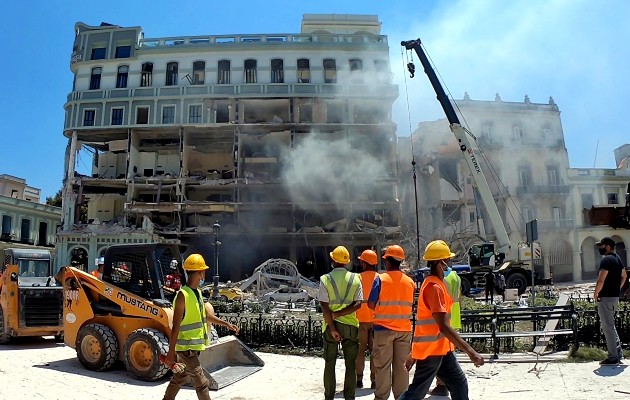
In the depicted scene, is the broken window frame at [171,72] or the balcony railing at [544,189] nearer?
the broken window frame at [171,72]

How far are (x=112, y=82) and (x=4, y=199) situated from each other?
12943 mm

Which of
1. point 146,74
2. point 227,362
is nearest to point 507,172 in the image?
point 146,74

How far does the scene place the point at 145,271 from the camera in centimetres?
765

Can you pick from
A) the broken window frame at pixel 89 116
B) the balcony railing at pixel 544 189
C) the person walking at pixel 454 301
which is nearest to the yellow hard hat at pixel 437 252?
the person walking at pixel 454 301

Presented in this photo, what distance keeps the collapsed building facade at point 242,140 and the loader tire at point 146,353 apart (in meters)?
26.2

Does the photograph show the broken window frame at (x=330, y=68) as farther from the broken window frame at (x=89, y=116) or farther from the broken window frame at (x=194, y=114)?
the broken window frame at (x=89, y=116)

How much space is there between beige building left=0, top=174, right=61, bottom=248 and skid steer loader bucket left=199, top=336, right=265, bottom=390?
3755 cm

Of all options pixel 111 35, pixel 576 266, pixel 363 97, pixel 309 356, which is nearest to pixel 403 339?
pixel 309 356

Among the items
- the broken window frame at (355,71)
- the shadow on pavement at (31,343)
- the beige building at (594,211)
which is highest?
the broken window frame at (355,71)

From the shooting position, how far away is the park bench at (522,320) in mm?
7926

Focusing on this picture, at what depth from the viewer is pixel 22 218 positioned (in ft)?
132

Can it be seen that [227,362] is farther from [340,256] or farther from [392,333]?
[392,333]

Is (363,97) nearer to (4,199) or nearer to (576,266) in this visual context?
(576,266)

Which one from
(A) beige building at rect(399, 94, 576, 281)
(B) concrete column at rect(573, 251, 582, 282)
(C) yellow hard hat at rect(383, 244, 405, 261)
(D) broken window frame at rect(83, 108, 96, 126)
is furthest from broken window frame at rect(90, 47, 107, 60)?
(B) concrete column at rect(573, 251, 582, 282)
